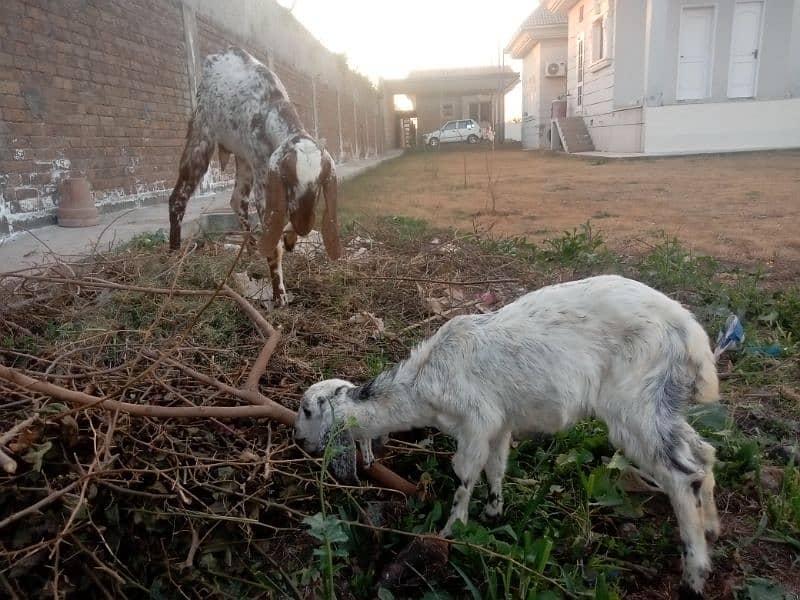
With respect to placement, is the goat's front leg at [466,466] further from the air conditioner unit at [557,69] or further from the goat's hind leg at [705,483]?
the air conditioner unit at [557,69]

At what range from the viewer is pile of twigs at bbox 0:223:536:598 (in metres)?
1.90

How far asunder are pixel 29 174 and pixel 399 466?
510cm

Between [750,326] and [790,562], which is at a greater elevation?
[750,326]

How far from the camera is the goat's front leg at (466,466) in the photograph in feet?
6.73

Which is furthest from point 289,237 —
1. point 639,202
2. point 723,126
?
point 723,126

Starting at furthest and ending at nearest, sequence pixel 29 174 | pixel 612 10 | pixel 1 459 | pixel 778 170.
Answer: pixel 612 10 < pixel 778 170 < pixel 29 174 < pixel 1 459

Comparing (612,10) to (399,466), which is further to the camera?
(612,10)

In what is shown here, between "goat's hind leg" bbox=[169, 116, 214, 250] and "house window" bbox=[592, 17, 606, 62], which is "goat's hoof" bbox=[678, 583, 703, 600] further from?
"house window" bbox=[592, 17, 606, 62]

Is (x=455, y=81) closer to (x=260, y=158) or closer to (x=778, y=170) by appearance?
(x=778, y=170)

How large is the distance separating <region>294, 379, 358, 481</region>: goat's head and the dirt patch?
4.33 m

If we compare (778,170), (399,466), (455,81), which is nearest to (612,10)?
(778,170)

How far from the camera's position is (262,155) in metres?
4.31

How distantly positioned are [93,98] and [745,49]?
15.9m

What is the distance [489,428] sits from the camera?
2.05 metres
